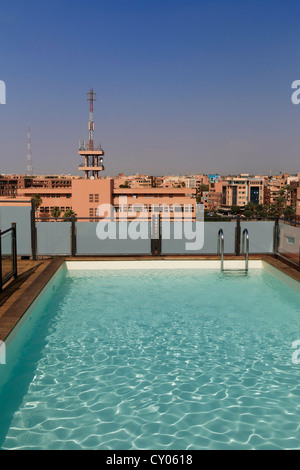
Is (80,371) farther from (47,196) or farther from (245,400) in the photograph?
(47,196)

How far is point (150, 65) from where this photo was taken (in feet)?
134

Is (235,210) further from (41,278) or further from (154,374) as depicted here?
(154,374)

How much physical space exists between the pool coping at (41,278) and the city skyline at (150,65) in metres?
4.94

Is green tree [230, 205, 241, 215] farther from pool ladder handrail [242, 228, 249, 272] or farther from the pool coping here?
the pool coping

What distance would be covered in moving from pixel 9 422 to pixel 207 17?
932 inches

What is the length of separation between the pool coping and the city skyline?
195 inches

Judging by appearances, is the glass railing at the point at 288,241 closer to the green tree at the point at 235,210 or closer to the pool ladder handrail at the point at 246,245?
the pool ladder handrail at the point at 246,245

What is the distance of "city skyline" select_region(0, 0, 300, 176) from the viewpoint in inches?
827

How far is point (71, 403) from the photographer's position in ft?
11.3

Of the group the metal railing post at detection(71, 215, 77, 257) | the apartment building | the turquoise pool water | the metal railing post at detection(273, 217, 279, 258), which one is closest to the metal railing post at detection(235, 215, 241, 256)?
the metal railing post at detection(273, 217, 279, 258)

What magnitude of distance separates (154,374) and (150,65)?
41.9m

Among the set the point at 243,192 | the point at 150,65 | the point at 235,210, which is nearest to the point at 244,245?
the point at 150,65

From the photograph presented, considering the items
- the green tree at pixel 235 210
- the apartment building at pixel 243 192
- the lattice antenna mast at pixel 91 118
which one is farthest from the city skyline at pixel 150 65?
the apartment building at pixel 243 192

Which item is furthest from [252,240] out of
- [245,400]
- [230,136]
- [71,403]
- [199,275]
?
[230,136]
